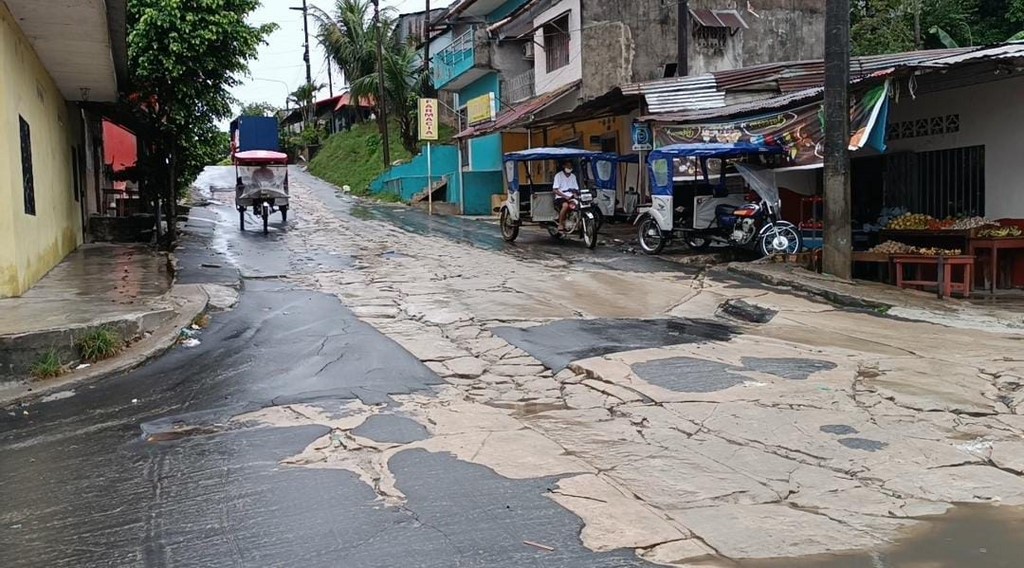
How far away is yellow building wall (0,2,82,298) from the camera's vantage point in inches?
394

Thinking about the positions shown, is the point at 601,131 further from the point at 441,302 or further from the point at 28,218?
the point at 28,218

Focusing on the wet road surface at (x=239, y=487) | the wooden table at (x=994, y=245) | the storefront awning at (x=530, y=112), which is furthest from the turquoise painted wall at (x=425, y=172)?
the wet road surface at (x=239, y=487)

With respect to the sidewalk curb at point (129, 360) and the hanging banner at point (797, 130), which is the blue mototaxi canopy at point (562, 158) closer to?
the hanging banner at point (797, 130)

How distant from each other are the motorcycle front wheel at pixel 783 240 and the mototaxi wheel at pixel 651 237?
2.21 meters

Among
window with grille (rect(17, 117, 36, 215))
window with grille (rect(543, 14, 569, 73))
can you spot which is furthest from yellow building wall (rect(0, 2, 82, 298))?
window with grille (rect(543, 14, 569, 73))

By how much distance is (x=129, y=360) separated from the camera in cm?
789

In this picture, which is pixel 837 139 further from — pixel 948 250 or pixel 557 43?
pixel 557 43

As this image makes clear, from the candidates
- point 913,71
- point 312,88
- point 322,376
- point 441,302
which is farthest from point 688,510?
point 312,88

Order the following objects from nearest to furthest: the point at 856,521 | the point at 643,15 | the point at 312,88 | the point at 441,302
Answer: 1. the point at 856,521
2. the point at 441,302
3. the point at 643,15
4. the point at 312,88

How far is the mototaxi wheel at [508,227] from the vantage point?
19052 millimetres

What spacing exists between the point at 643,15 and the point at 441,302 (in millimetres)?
15750

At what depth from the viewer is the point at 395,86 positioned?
39.8 metres

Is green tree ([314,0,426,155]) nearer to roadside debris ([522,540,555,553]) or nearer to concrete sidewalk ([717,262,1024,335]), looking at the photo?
concrete sidewalk ([717,262,1024,335])

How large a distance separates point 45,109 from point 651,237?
1102cm
